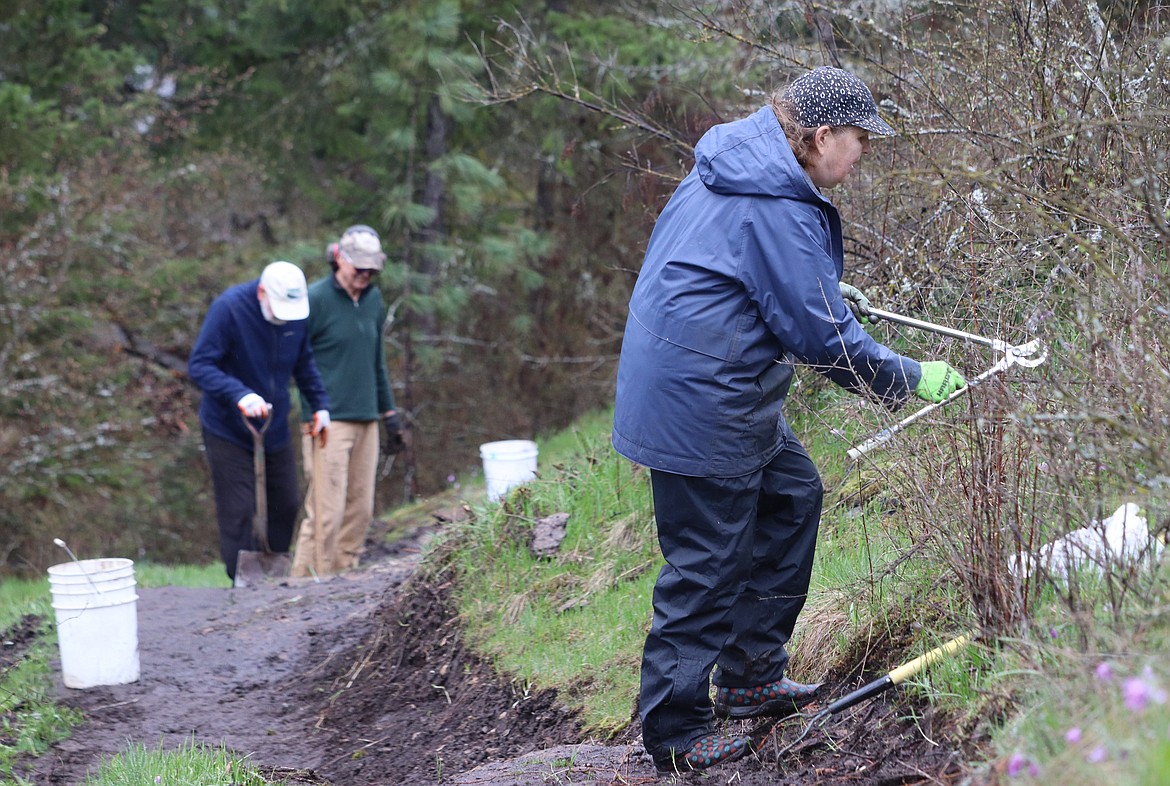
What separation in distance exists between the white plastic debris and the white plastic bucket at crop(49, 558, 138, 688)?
4.36 metres

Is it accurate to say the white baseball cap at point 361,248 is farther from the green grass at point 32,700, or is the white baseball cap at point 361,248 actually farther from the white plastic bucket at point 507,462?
the green grass at point 32,700

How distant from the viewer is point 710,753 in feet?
11.6

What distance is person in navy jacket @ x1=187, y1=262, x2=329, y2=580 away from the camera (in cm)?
745

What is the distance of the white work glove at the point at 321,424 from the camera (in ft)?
25.8

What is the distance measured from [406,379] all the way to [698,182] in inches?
381

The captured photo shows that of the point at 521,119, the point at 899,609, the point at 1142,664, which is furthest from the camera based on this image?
the point at 521,119

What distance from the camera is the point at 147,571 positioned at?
32.0ft

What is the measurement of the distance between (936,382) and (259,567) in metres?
5.66

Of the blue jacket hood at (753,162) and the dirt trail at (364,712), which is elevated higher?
the blue jacket hood at (753,162)

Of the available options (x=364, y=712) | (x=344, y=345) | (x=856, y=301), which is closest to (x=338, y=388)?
(x=344, y=345)

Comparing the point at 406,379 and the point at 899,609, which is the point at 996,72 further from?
the point at 406,379

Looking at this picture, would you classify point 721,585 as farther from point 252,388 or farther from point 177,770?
point 252,388

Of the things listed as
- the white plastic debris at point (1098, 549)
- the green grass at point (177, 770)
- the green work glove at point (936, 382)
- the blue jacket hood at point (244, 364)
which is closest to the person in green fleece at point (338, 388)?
the blue jacket hood at point (244, 364)

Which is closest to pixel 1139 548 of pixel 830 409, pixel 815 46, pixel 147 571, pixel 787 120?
pixel 787 120
